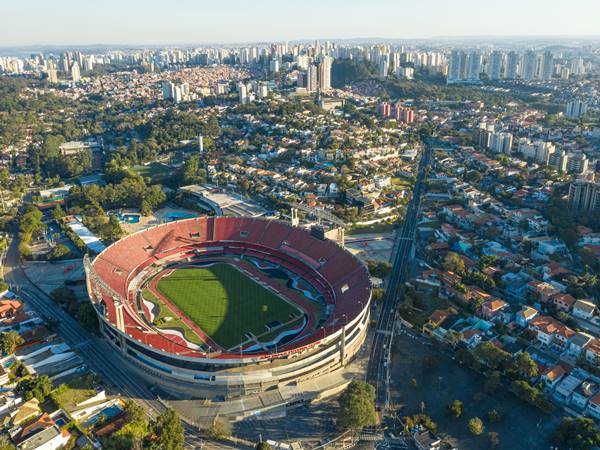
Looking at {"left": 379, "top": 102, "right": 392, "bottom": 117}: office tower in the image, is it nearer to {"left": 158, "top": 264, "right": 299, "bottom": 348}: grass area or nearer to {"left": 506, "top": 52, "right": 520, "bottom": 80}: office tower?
{"left": 506, "top": 52, "right": 520, "bottom": 80}: office tower

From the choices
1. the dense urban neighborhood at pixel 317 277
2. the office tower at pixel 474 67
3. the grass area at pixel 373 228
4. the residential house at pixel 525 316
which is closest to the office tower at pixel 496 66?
the office tower at pixel 474 67

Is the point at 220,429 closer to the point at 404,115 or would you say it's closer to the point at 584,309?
the point at 584,309

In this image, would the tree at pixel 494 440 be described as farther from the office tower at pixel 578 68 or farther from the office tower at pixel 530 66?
the office tower at pixel 578 68

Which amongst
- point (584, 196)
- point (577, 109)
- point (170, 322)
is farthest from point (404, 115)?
point (170, 322)

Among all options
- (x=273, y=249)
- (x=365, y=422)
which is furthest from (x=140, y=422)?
(x=273, y=249)

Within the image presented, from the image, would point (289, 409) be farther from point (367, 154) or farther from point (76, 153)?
point (76, 153)

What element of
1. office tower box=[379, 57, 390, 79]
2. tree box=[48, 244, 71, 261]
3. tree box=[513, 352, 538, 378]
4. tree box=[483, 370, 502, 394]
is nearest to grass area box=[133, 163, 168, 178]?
tree box=[48, 244, 71, 261]
